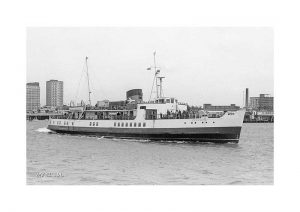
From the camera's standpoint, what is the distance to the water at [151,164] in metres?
17.6

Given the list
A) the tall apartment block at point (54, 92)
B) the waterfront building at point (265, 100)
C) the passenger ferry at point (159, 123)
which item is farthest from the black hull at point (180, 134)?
the tall apartment block at point (54, 92)

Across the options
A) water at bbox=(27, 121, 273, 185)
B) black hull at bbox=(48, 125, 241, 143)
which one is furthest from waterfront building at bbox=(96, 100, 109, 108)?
water at bbox=(27, 121, 273, 185)

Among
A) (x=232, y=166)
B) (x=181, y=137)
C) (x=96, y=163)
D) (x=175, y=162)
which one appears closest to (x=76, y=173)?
(x=96, y=163)

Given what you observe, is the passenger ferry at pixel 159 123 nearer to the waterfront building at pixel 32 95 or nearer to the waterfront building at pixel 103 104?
the waterfront building at pixel 103 104

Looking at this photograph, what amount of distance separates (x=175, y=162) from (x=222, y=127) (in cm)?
885

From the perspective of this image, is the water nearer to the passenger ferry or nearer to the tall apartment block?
the passenger ferry

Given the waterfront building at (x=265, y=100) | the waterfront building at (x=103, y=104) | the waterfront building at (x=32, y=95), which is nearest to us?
the waterfront building at (x=32, y=95)

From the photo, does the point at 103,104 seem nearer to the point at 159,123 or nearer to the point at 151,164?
the point at 159,123

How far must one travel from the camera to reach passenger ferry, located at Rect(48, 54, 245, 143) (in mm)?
29625

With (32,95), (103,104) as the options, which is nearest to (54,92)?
(32,95)

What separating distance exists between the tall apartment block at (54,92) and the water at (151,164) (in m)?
3.69

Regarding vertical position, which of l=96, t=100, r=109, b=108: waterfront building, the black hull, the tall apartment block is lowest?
the black hull

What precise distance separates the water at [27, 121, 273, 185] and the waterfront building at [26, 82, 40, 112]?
10.5 feet

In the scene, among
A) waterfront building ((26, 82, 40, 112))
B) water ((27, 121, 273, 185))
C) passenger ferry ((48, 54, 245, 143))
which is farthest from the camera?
passenger ferry ((48, 54, 245, 143))
